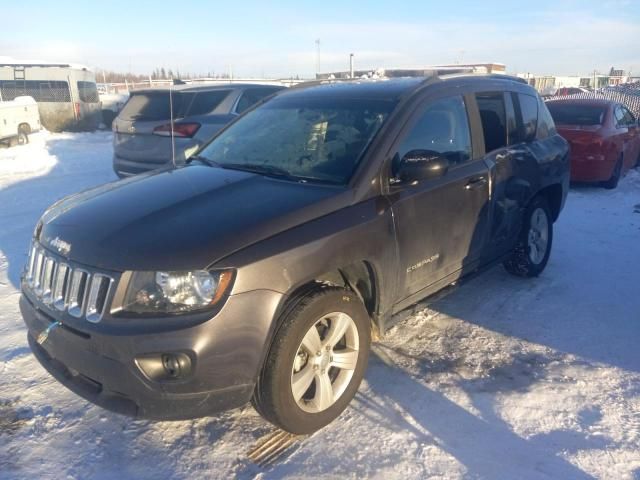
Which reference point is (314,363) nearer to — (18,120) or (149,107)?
(149,107)

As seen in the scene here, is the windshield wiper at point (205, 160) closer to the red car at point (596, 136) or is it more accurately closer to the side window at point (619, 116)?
the red car at point (596, 136)

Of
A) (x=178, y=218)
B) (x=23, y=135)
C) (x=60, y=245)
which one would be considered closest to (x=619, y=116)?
(x=178, y=218)

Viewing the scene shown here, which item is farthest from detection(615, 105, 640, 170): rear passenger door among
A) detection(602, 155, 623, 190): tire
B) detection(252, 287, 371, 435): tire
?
detection(252, 287, 371, 435): tire

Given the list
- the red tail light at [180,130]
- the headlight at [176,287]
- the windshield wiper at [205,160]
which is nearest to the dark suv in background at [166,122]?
the red tail light at [180,130]

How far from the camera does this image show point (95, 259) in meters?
2.53

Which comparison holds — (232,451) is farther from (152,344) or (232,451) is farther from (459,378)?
(459,378)

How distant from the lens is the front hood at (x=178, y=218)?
2.48 meters

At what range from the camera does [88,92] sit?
2191 cm

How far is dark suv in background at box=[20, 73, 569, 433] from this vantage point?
2426mm

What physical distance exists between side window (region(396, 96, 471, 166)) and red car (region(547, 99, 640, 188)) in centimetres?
575

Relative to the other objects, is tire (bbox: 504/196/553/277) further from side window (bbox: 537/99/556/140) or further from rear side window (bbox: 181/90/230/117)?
rear side window (bbox: 181/90/230/117)

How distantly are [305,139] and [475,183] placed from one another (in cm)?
132

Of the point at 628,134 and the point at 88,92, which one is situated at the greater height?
the point at 88,92

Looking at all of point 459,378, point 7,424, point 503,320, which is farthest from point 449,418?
point 7,424
